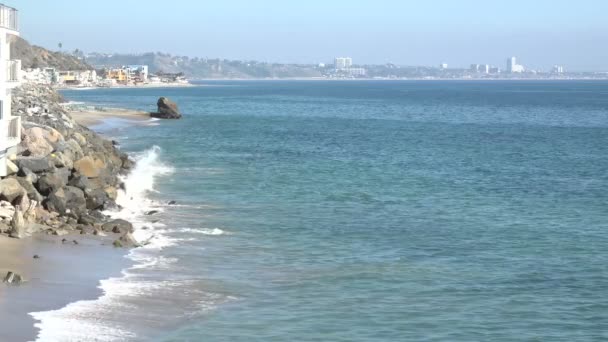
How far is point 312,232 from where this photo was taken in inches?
1185

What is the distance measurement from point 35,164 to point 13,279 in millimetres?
11561

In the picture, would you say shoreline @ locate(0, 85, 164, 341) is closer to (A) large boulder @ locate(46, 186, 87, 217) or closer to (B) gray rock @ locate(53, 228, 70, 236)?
(B) gray rock @ locate(53, 228, 70, 236)

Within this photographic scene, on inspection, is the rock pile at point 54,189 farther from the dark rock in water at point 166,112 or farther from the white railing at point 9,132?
the dark rock in water at point 166,112

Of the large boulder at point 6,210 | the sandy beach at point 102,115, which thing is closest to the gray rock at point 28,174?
the large boulder at point 6,210

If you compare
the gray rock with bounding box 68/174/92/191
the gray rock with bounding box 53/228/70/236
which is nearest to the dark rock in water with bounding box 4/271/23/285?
the gray rock with bounding box 53/228/70/236

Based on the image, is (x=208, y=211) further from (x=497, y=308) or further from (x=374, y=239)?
(x=497, y=308)

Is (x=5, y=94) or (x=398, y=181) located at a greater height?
(x=5, y=94)

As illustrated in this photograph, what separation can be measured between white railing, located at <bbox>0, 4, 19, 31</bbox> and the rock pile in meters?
4.47

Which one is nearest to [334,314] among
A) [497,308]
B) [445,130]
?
[497,308]

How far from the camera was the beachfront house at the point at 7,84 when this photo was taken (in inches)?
1202

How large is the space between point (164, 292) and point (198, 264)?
132 inches

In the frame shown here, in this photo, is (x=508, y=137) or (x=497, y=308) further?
(x=508, y=137)

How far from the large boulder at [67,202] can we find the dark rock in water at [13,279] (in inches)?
322

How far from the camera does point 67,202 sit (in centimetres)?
2980
